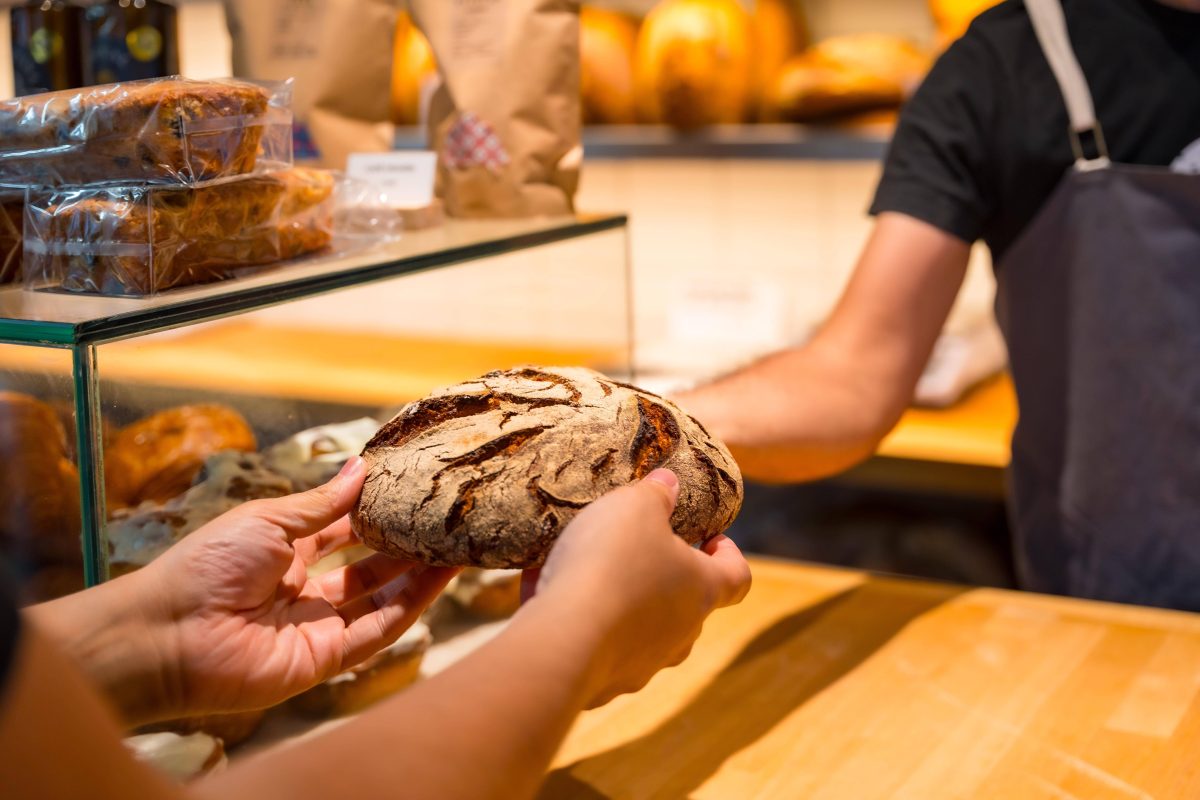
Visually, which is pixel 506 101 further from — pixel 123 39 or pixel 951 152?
pixel 951 152

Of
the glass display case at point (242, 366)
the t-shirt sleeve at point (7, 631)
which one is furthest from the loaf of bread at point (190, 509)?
the t-shirt sleeve at point (7, 631)

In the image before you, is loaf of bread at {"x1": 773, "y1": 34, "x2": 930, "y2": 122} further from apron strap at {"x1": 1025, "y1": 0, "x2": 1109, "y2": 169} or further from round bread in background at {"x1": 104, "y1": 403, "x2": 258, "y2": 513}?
round bread in background at {"x1": 104, "y1": 403, "x2": 258, "y2": 513}

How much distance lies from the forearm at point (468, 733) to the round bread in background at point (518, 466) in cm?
13

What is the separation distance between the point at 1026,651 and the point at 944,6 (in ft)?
4.55

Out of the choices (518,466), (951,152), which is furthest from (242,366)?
(951,152)

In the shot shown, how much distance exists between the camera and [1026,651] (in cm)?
112

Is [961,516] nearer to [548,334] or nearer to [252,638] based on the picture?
[548,334]

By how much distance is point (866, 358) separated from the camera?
54.4 inches

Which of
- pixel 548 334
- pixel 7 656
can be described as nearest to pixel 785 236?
pixel 548 334

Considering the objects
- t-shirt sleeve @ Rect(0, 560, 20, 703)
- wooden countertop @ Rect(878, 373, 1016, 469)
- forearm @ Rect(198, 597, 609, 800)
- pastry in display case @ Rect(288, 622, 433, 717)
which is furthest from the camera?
wooden countertop @ Rect(878, 373, 1016, 469)

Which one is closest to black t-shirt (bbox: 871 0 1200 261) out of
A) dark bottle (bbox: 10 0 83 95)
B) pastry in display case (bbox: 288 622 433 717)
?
pastry in display case (bbox: 288 622 433 717)

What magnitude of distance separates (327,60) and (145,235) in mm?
536

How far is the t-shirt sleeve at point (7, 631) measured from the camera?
36 cm

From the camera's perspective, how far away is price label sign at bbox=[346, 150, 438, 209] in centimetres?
120
